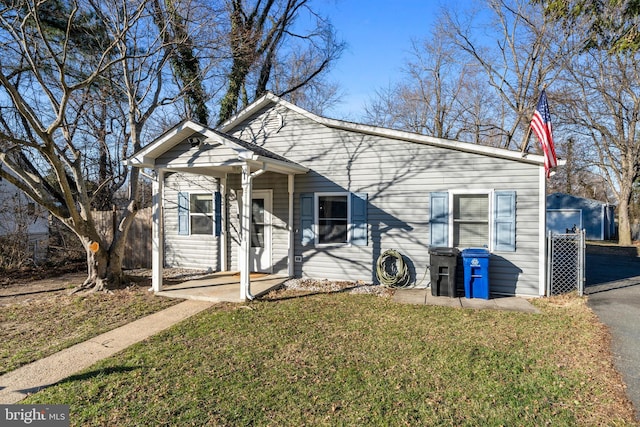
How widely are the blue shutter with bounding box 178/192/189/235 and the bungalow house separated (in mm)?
28

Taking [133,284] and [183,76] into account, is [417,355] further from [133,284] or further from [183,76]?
[183,76]

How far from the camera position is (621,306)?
6402 millimetres

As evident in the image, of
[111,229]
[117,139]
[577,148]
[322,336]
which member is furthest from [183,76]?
[577,148]

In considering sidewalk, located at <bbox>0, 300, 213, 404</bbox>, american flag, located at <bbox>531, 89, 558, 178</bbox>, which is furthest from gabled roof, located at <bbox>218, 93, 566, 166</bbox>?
sidewalk, located at <bbox>0, 300, 213, 404</bbox>

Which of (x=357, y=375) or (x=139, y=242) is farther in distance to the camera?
(x=139, y=242)

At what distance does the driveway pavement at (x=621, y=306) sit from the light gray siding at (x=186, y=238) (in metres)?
8.21

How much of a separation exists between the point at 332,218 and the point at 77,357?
18.1 ft

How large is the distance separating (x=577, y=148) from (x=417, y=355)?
80.4ft

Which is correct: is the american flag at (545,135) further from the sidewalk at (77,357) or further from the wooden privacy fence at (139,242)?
the wooden privacy fence at (139,242)

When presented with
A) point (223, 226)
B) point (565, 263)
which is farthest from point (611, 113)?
point (223, 226)

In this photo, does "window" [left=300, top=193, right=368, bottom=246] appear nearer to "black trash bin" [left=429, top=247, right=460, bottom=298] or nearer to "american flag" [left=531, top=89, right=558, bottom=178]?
"black trash bin" [left=429, top=247, right=460, bottom=298]

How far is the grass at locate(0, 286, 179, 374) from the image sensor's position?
14.3 feet

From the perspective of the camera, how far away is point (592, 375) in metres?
3.69

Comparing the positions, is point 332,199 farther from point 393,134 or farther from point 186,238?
point 186,238
